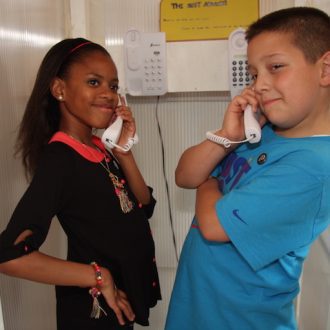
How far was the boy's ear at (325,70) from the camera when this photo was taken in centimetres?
73

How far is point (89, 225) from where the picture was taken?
2.82 feet

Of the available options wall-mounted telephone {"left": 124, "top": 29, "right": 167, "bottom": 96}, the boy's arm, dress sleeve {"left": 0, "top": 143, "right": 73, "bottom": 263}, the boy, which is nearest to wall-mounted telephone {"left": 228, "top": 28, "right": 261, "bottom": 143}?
wall-mounted telephone {"left": 124, "top": 29, "right": 167, "bottom": 96}

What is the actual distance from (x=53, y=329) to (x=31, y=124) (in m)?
0.84

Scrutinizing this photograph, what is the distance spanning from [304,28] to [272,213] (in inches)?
15.7

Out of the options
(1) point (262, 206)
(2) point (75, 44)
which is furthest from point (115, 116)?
(1) point (262, 206)

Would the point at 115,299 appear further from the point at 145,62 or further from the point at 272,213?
the point at 145,62

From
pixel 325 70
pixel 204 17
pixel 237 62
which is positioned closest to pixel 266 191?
pixel 325 70

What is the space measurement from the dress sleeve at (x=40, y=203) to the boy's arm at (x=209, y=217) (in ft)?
1.03

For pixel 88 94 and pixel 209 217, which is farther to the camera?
pixel 88 94

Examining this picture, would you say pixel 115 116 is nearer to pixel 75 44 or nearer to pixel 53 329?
pixel 75 44

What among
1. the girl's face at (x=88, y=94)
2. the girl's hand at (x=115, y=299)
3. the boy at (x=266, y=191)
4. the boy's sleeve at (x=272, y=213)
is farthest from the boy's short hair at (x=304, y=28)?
the girl's hand at (x=115, y=299)

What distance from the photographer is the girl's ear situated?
0.91 meters

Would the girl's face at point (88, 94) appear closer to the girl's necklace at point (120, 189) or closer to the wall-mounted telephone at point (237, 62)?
the girl's necklace at point (120, 189)

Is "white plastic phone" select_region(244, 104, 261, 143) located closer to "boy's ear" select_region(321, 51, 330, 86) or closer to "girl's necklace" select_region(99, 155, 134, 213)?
"boy's ear" select_region(321, 51, 330, 86)
